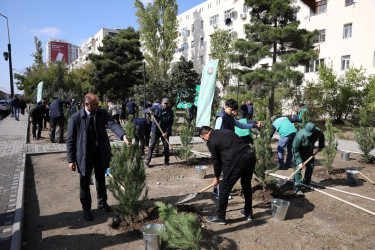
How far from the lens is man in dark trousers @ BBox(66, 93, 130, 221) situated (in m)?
3.60

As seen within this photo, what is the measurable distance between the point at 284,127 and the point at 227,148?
3.91 m

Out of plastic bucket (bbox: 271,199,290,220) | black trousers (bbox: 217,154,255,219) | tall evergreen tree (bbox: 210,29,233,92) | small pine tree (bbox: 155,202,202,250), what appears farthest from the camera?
tall evergreen tree (bbox: 210,29,233,92)

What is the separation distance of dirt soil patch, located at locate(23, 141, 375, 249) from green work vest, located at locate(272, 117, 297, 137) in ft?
4.93

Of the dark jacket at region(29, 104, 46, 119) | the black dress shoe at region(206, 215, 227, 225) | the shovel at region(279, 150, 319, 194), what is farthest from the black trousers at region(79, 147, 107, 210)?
the dark jacket at region(29, 104, 46, 119)

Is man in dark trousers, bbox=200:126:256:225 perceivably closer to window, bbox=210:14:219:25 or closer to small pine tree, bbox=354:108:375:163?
small pine tree, bbox=354:108:375:163

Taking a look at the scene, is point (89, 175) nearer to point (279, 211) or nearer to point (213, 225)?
point (213, 225)

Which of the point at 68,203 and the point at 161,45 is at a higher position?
the point at 161,45

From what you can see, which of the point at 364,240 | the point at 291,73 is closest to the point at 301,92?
the point at 291,73

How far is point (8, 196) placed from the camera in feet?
14.9

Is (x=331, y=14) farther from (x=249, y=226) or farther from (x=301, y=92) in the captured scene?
(x=249, y=226)

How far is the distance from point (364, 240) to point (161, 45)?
1316 inches

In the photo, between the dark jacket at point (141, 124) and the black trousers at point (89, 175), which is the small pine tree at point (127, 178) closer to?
the black trousers at point (89, 175)

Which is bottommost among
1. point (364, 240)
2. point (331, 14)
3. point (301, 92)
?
point (364, 240)

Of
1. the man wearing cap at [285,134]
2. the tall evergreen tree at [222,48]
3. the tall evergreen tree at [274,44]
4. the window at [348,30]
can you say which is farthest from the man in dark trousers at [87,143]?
the tall evergreen tree at [222,48]
